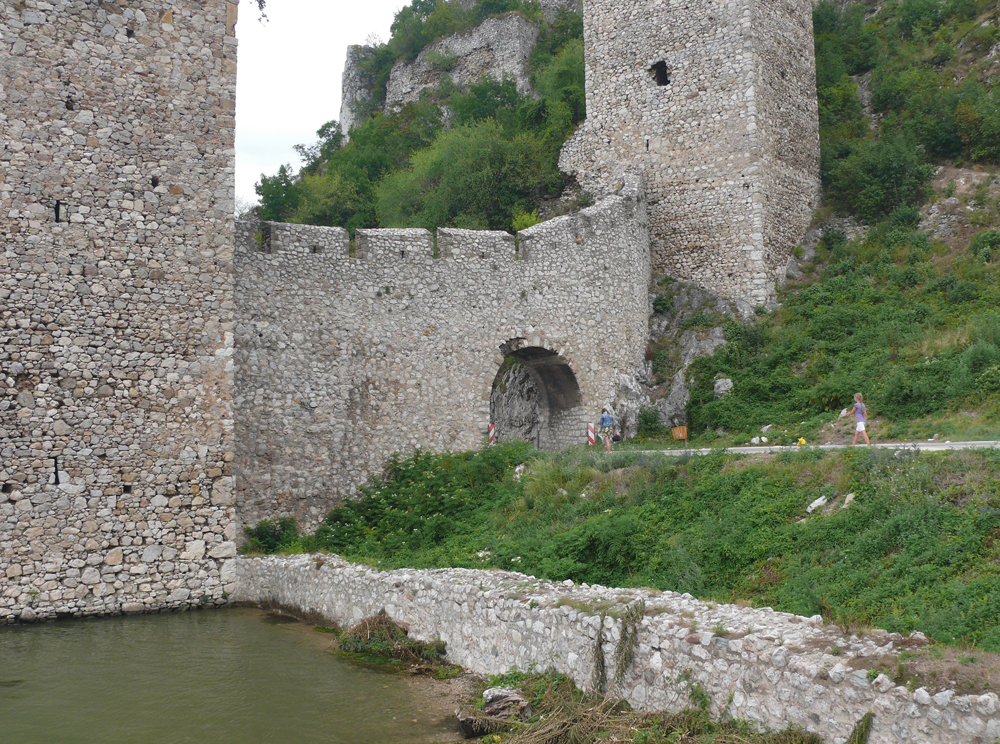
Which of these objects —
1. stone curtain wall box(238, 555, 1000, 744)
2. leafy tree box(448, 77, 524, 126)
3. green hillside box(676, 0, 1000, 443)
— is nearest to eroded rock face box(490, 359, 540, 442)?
green hillside box(676, 0, 1000, 443)

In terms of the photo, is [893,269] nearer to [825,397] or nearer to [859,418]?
[825,397]

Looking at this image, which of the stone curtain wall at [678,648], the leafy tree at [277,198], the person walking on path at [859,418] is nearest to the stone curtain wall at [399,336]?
the stone curtain wall at [678,648]

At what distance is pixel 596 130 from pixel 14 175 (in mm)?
13821

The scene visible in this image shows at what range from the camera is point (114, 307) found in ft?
35.7

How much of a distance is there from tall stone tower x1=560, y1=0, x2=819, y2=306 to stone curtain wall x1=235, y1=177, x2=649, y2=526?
71.8 inches

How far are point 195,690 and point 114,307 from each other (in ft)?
18.6

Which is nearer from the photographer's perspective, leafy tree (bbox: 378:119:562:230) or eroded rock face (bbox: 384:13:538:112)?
leafy tree (bbox: 378:119:562:230)

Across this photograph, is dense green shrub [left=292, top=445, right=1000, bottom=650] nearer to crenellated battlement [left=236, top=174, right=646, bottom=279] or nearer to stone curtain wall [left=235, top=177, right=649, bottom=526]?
stone curtain wall [left=235, top=177, right=649, bottom=526]

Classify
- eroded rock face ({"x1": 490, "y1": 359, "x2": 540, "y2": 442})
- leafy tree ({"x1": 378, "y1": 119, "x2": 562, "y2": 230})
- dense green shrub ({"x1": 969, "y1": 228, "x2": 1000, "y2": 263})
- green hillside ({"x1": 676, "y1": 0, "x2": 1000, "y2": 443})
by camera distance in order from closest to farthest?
green hillside ({"x1": 676, "y1": 0, "x2": 1000, "y2": 443}), dense green shrub ({"x1": 969, "y1": 228, "x2": 1000, "y2": 263}), eroded rock face ({"x1": 490, "y1": 359, "x2": 540, "y2": 442}), leafy tree ({"x1": 378, "y1": 119, "x2": 562, "y2": 230})

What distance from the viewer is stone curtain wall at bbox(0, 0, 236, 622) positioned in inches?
406

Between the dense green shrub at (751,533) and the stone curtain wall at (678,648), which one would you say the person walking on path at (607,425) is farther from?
the stone curtain wall at (678,648)

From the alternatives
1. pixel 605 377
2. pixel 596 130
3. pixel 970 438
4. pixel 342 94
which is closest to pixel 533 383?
pixel 605 377

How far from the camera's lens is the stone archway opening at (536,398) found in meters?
17.5

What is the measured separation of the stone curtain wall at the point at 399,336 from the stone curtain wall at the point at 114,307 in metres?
2.35
